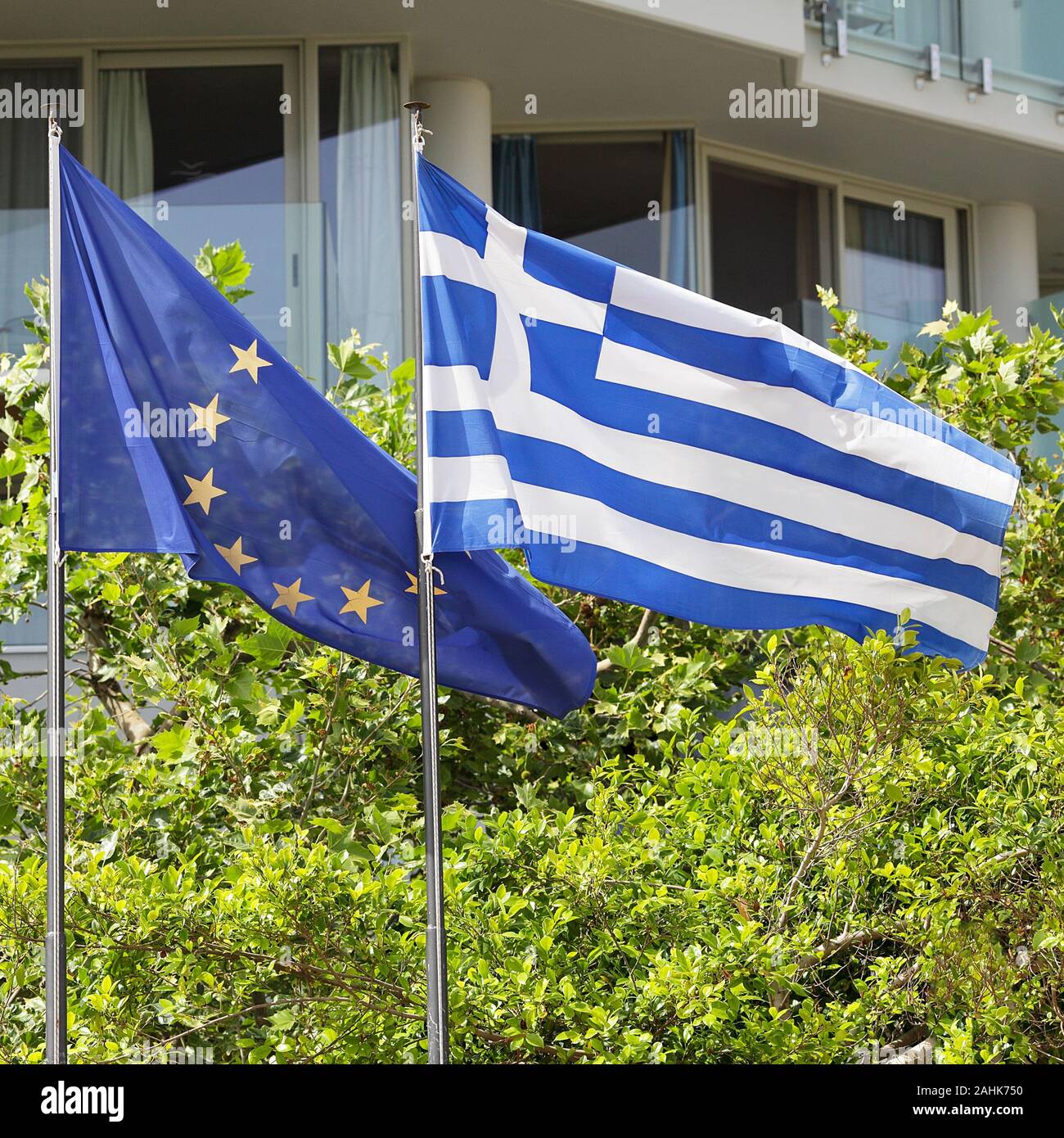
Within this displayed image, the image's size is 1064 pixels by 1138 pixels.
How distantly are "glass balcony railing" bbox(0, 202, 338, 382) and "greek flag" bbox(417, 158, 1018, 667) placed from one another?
551cm

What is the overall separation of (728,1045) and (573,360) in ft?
8.04

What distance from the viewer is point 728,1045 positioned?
5.35 meters

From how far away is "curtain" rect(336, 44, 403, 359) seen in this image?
10898 mm

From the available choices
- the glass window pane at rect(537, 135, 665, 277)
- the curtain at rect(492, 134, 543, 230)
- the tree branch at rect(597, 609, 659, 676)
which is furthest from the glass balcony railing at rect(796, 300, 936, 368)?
the tree branch at rect(597, 609, 659, 676)

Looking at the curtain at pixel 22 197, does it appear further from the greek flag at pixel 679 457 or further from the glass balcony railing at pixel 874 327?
the greek flag at pixel 679 457

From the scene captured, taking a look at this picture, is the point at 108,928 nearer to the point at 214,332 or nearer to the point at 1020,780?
the point at 214,332

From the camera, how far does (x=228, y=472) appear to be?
5.08 metres

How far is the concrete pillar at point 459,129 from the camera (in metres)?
11.7

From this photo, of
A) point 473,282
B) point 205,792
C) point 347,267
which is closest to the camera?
point 473,282

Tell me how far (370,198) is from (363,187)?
102 millimetres
